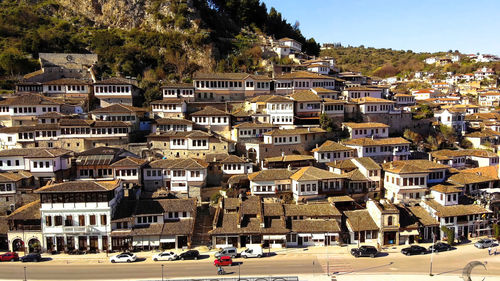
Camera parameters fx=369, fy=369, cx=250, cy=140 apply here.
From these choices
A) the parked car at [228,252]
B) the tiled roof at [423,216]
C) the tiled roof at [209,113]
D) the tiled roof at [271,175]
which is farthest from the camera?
the tiled roof at [209,113]

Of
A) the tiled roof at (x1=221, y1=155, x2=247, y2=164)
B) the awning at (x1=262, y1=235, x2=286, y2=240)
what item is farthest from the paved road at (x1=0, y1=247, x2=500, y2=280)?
the tiled roof at (x1=221, y1=155, x2=247, y2=164)

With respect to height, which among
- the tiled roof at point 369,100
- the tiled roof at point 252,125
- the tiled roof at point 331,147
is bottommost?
the tiled roof at point 331,147

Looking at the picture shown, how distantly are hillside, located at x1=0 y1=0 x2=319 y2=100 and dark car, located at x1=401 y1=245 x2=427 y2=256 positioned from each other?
41048 millimetres

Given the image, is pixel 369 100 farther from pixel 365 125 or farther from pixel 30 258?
pixel 30 258

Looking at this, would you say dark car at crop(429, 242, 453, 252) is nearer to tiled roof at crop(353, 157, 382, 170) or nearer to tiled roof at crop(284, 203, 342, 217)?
tiled roof at crop(284, 203, 342, 217)

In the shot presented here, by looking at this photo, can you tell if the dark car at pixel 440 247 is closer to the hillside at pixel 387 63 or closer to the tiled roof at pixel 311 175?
the tiled roof at pixel 311 175

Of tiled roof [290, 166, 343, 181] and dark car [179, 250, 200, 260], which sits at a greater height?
tiled roof [290, 166, 343, 181]

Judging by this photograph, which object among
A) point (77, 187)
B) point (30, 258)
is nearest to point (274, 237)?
point (77, 187)

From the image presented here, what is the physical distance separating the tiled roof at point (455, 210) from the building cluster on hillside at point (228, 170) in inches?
6.8

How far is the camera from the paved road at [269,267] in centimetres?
2855

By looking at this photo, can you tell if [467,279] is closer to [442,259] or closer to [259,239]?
[442,259]

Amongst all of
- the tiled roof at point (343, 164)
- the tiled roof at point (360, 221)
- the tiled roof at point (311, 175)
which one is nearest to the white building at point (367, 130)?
the tiled roof at point (343, 164)

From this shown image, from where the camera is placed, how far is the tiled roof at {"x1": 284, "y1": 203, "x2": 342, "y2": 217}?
35.3m

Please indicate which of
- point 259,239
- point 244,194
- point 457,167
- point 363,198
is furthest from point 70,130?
point 457,167
